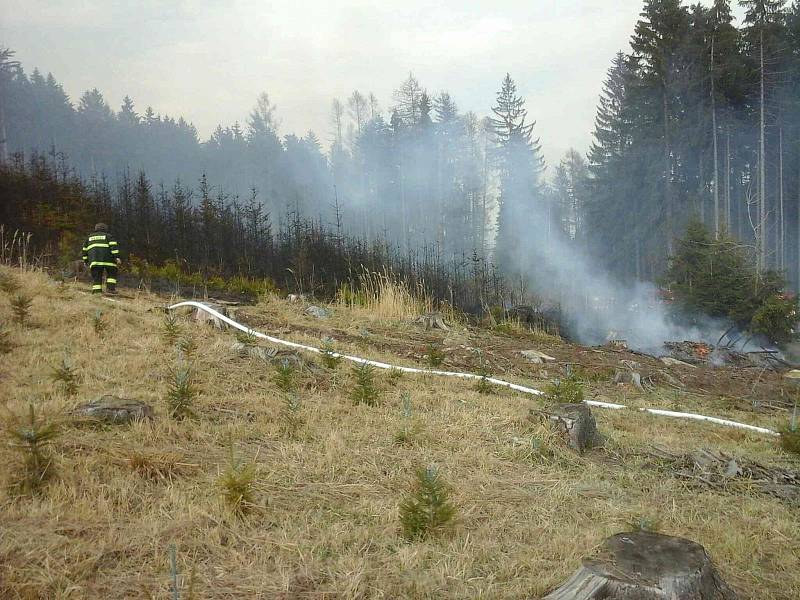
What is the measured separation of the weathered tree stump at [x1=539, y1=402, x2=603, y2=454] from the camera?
3.97 meters

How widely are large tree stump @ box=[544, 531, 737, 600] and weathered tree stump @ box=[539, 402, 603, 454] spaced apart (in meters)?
1.99

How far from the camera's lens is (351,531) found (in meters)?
2.47

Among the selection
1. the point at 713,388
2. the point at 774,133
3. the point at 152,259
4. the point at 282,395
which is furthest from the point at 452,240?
the point at 282,395

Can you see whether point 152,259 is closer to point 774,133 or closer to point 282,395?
point 282,395

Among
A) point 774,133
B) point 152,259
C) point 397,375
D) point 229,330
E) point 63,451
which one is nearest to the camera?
point 63,451

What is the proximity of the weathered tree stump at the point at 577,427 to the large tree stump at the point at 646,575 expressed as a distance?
1.99 metres

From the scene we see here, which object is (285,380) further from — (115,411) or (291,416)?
(115,411)

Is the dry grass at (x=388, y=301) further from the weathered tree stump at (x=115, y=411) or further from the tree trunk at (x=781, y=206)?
the tree trunk at (x=781, y=206)

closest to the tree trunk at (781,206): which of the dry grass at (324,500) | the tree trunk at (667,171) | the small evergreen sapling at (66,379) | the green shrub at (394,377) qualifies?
the tree trunk at (667,171)

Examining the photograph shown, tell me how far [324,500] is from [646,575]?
156 centimetres

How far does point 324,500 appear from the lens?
2805 mm

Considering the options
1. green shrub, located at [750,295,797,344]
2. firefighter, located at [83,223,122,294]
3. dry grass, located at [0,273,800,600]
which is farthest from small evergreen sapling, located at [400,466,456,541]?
green shrub, located at [750,295,797,344]

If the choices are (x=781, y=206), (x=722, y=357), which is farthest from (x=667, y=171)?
(x=722, y=357)

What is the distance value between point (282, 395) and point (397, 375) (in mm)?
1499
